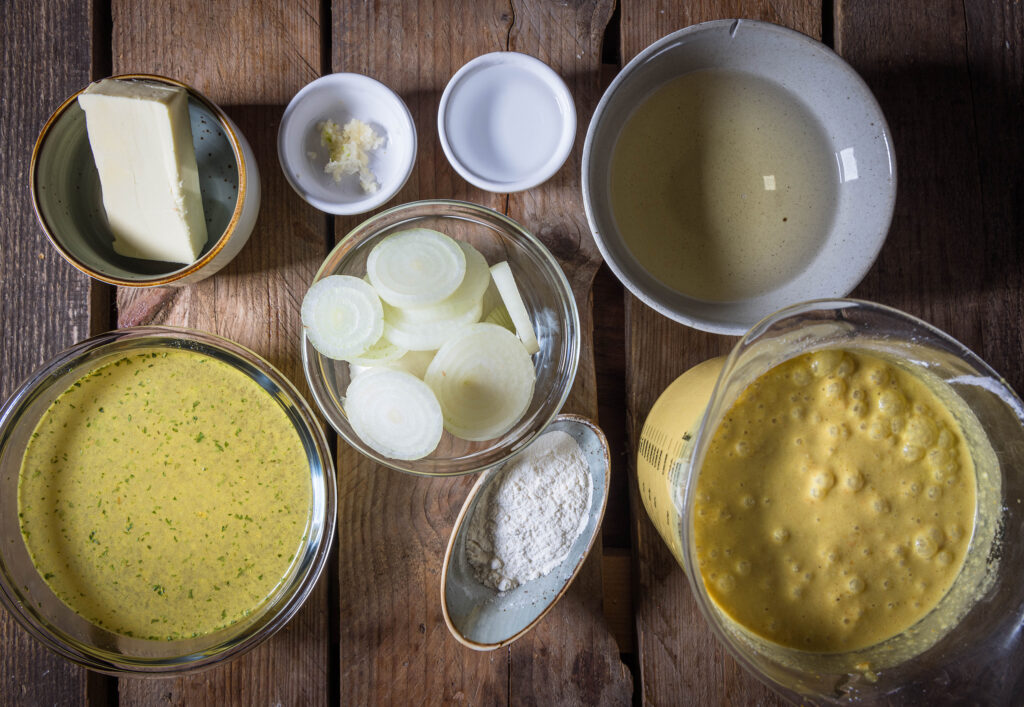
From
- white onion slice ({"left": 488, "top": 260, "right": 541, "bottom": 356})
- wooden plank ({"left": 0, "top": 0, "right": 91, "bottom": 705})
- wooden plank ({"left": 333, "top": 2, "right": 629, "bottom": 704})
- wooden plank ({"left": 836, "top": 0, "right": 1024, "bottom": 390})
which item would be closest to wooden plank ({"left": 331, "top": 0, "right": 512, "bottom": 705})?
wooden plank ({"left": 333, "top": 2, "right": 629, "bottom": 704})

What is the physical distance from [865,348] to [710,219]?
0.31m

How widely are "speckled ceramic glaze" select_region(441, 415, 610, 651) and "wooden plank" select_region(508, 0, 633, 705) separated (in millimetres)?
78

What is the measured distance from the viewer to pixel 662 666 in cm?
117

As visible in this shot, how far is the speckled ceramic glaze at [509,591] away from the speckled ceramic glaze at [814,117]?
24 cm

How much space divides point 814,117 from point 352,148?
728 millimetres

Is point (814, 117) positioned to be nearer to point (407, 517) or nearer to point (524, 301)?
point (524, 301)

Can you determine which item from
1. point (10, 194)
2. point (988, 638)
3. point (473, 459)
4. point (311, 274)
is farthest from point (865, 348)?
point (10, 194)

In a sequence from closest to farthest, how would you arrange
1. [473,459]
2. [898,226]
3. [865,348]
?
[865,348] → [473,459] → [898,226]

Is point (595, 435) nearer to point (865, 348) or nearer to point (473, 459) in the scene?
point (473, 459)

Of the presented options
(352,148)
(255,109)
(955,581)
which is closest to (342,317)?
(352,148)

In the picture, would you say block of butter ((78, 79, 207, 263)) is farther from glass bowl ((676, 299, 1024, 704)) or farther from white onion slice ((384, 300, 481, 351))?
glass bowl ((676, 299, 1024, 704))

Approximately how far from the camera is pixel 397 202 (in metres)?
1.18

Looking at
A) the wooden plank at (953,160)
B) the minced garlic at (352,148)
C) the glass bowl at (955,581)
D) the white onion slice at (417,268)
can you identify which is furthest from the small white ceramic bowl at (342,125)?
the wooden plank at (953,160)

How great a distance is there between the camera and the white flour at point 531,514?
1.11 m
